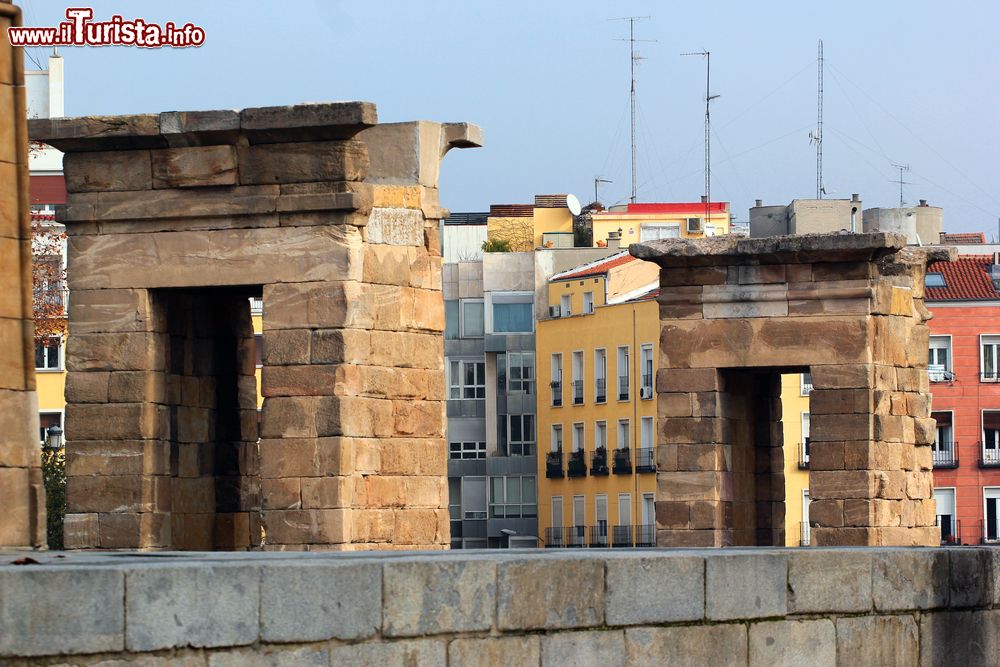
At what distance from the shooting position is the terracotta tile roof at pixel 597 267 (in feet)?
226

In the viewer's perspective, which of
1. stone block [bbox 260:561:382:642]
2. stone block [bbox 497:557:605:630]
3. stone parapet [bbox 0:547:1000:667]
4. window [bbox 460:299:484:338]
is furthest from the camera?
window [bbox 460:299:484:338]

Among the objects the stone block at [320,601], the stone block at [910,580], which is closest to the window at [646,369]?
the stone block at [910,580]

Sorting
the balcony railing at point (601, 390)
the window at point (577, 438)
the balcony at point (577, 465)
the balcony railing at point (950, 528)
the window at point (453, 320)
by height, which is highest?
the window at point (453, 320)

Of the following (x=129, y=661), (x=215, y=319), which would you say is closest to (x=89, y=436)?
(x=215, y=319)

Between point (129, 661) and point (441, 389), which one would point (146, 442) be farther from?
point (129, 661)

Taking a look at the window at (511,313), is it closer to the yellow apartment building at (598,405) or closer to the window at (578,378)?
the yellow apartment building at (598,405)

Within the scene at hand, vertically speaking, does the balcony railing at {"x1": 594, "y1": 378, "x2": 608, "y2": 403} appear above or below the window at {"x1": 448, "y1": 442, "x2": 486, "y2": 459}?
above

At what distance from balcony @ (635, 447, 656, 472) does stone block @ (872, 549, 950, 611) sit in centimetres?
5220

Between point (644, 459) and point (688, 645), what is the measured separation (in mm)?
54964

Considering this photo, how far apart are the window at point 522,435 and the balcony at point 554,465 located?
7.84ft

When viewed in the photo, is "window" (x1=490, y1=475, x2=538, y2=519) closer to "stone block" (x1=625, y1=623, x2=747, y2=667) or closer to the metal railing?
the metal railing

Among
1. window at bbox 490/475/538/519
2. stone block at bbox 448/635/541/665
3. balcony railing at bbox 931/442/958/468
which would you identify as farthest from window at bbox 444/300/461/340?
stone block at bbox 448/635/541/665

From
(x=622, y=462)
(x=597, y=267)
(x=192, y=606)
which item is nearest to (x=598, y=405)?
Answer: (x=622, y=462)

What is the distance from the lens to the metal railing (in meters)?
67.8
